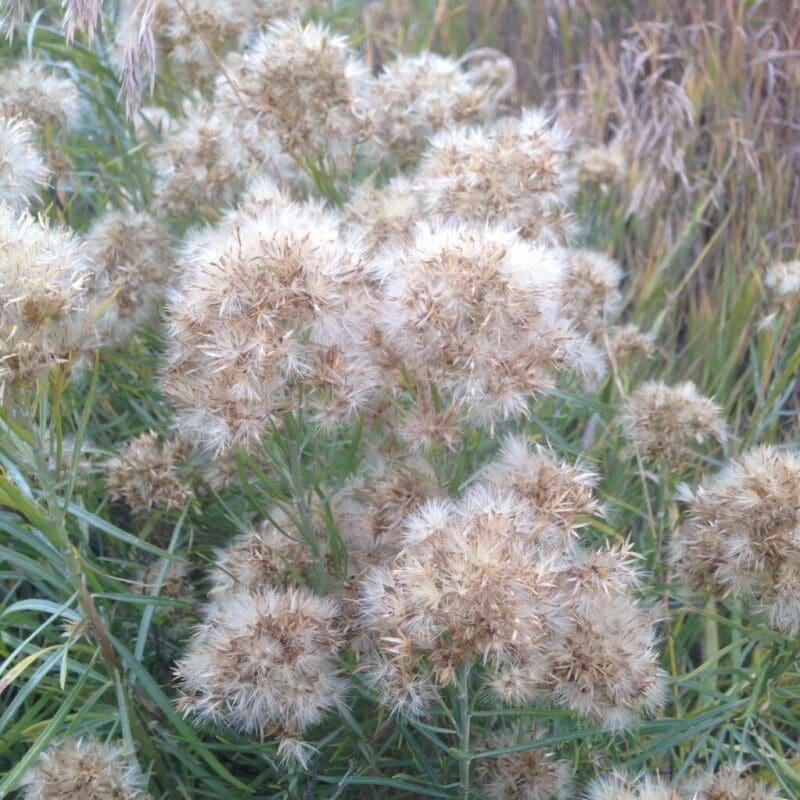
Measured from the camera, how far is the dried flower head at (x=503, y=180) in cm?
238

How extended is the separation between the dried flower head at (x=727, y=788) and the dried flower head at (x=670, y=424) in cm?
80

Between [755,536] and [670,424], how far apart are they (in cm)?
60

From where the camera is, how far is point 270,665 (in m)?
1.79

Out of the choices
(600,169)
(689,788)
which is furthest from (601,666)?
(600,169)

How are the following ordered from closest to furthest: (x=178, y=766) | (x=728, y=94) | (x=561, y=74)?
(x=178, y=766) < (x=728, y=94) < (x=561, y=74)

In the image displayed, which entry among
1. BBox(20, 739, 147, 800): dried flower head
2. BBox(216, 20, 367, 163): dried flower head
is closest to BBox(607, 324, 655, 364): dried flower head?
BBox(216, 20, 367, 163): dried flower head

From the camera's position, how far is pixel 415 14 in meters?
6.03

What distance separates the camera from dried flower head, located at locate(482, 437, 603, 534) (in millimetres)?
1823

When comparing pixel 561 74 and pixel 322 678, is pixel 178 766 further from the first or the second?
pixel 561 74

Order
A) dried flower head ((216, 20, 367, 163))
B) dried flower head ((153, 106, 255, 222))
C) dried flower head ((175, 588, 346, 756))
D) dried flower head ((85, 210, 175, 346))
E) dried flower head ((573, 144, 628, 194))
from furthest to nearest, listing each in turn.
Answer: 1. dried flower head ((573, 144, 628, 194))
2. dried flower head ((153, 106, 255, 222))
3. dried flower head ((216, 20, 367, 163))
4. dried flower head ((85, 210, 175, 346))
5. dried flower head ((175, 588, 346, 756))

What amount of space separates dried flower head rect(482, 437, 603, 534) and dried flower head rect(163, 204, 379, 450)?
0.99 ft

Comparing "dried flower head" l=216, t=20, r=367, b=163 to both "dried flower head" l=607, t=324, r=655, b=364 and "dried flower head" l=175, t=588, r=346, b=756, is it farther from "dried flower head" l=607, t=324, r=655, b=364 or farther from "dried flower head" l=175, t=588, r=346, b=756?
"dried flower head" l=175, t=588, r=346, b=756

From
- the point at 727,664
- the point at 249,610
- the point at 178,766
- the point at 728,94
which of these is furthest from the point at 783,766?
the point at 728,94

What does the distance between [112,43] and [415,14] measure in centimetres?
316
